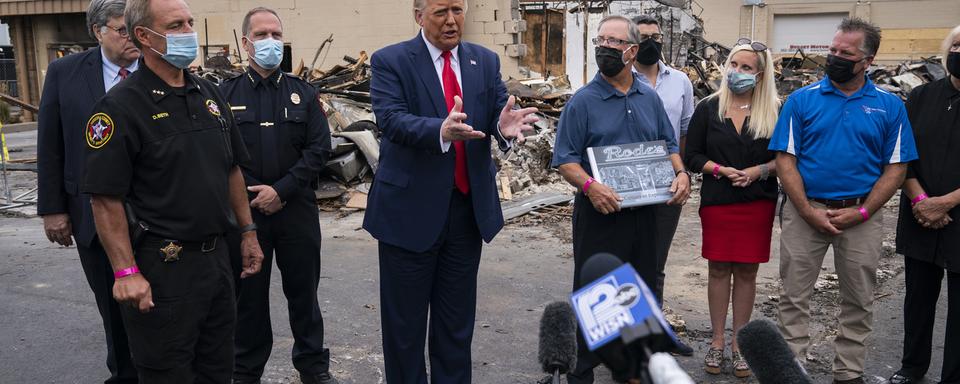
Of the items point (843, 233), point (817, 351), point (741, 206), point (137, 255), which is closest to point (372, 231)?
point (137, 255)

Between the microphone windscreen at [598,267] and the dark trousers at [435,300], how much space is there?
2.10 metres

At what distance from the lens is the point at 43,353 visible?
17.1ft

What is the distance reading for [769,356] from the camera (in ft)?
6.79

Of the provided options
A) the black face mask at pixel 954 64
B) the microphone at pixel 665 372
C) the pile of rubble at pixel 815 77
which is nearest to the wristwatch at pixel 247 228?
the microphone at pixel 665 372

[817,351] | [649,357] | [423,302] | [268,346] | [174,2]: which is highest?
[174,2]

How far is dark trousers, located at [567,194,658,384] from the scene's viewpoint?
4252mm

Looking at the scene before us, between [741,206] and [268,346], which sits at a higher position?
[741,206]

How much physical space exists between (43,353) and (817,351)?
527 centimetres

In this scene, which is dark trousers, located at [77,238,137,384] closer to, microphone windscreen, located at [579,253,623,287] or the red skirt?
microphone windscreen, located at [579,253,623,287]

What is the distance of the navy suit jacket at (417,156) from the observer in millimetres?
3703

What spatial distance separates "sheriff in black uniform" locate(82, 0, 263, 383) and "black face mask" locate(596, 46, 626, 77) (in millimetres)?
2127

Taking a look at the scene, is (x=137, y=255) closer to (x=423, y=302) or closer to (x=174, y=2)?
(x=174, y=2)

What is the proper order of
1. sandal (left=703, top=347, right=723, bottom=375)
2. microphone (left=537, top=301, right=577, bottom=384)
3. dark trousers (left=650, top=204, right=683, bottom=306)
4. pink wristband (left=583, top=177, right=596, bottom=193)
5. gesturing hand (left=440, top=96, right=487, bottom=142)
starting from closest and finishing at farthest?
microphone (left=537, top=301, right=577, bottom=384) → gesturing hand (left=440, top=96, right=487, bottom=142) → pink wristband (left=583, top=177, right=596, bottom=193) → sandal (left=703, top=347, right=723, bottom=375) → dark trousers (left=650, top=204, right=683, bottom=306)

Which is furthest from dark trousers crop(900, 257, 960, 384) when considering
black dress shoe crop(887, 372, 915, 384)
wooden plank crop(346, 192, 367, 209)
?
wooden plank crop(346, 192, 367, 209)
